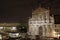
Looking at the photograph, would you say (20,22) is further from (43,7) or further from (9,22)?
(43,7)

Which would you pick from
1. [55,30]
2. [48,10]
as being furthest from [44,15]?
[55,30]

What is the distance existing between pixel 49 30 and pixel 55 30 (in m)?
1.33

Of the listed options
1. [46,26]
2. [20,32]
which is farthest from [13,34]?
[46,26]

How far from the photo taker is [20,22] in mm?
49562

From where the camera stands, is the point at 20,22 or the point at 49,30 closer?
the point at 49,30

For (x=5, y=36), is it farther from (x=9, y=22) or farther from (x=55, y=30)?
(x=55, y=30)

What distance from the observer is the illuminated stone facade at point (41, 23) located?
44344 mm

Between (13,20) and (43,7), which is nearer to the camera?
(43,7)

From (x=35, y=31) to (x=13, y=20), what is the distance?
904 centimetres

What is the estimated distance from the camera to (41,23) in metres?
45.2

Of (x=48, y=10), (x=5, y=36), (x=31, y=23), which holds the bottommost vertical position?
(x=5, y=36)

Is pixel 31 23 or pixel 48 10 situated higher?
pixel 48 10

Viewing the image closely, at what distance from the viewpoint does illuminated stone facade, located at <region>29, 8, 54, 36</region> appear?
145ft

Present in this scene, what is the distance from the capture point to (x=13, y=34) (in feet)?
153
